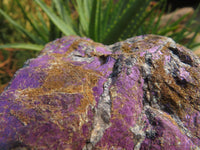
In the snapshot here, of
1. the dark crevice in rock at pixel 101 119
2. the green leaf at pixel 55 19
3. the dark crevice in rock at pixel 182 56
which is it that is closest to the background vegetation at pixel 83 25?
the green leaf at pixel 55 19

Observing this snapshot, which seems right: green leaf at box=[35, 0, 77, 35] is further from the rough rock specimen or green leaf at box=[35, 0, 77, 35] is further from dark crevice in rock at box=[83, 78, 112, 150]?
dark crevice in rock at box=[83, 78, 112, 150]

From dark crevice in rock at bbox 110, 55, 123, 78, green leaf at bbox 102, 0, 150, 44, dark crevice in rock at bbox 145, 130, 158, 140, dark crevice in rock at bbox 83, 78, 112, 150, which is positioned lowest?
dark crevice in rock at bbox 145, 130, 158, 140

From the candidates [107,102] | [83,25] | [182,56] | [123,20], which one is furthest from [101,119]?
[83,25]

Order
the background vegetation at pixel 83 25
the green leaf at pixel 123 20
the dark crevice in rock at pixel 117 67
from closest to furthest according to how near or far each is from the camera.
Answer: the dark crevice in rock at pixel 117 67
the green leaf at pixel 123 20
the background vegetation at pixel 83 25

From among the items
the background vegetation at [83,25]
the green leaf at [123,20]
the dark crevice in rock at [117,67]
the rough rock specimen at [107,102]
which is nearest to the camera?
the rough rock specimen at [107,102]

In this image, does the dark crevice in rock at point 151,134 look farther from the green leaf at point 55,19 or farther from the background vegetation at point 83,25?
the green leaf at point 55,19

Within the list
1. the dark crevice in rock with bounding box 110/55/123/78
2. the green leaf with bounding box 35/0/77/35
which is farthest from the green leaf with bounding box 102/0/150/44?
the dark crevice in rock with bounding box 110/55/123/78

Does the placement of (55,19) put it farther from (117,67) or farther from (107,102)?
(107,102)
